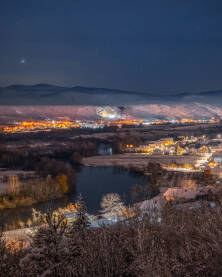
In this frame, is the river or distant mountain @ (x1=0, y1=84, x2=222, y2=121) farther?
distant mountain @ (x1=0, y1=84, x2=222, y2=121)

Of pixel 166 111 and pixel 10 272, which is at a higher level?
pixel 166 111

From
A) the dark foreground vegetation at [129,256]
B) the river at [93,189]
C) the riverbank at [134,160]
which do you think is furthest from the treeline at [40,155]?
the dark foreground vegetation at [129,256]

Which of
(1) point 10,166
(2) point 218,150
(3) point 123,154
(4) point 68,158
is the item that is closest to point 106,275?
(1) point 10,166

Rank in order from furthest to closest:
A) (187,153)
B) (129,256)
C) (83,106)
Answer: (83,106), (187,153), (129,256)

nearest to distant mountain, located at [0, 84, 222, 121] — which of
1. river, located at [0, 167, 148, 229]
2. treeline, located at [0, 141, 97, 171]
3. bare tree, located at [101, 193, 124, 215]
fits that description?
treeline, located at [0, 141, 97, 171]

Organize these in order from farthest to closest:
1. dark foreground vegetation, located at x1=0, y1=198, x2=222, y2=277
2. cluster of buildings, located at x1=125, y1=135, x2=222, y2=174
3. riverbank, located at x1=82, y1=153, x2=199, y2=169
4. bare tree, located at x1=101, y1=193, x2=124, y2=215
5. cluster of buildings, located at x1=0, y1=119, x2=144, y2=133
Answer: cluster of buildings, located at x1=0, y1=119, x2=144, y2=133
riverbank, located at x1=82, y1=153, x2=199, y2=169
cluster of buildings, located at x1=125, y1=135, x2=222, y2=174
bare tree, located at x1=101, y1=193, x2=124, y2=215
dark foreground vegetation, located at x1=0, y1=198, x2=222, y2=277

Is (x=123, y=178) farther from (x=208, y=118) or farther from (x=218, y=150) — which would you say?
(x=208, y=118)

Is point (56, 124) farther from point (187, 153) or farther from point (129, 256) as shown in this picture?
point (129, 256)

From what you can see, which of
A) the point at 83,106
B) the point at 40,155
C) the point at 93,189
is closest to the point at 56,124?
the point at 83,106

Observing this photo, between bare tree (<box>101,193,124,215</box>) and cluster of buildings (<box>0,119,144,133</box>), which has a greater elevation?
cluster of buildings (<box>0,119,144,133</box>)

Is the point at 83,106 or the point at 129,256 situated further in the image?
the point at 83,106

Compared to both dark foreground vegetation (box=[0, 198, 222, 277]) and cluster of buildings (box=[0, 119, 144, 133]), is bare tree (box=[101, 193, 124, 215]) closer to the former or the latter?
dark foreground vegetation (box=[0, 198, 222, 277])
